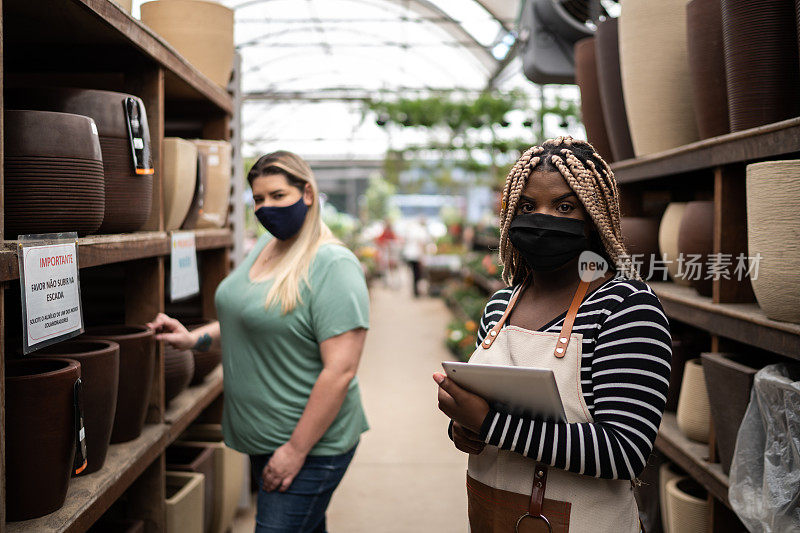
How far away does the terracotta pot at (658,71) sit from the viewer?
2195 millimetres

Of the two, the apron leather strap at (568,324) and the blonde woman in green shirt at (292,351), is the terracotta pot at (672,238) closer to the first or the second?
the blonde woman in green shirt at (292,351)

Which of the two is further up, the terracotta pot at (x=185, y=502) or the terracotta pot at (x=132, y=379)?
the terracotta pot at (x=132, y=379)

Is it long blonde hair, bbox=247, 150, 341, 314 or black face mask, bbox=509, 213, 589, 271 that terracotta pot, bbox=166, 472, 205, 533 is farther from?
black face mask, bbox=509, 213, 589, 271

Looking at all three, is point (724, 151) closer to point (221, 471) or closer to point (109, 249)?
point (109, 249)

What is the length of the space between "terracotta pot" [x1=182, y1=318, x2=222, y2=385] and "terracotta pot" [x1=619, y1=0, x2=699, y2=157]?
167cm

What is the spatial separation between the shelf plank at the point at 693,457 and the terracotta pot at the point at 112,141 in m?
1.61

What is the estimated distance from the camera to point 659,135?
90.2 inches

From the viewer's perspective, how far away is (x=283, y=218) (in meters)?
1.87

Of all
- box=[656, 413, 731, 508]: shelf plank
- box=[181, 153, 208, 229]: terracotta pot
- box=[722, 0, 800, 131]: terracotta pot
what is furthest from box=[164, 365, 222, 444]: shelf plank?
box=[722, 0, 800, 131]: terracotta pot

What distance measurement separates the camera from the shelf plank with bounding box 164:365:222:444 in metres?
1.92

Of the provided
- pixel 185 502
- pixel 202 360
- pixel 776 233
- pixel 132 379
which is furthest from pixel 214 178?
pixel 776 233

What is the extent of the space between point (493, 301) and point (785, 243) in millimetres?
651

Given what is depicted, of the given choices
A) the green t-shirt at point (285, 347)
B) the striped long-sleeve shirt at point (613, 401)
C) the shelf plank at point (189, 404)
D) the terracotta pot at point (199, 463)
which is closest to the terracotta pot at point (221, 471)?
the terracotta pot at point (199, 463)

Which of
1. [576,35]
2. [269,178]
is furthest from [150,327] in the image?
[576,35]
